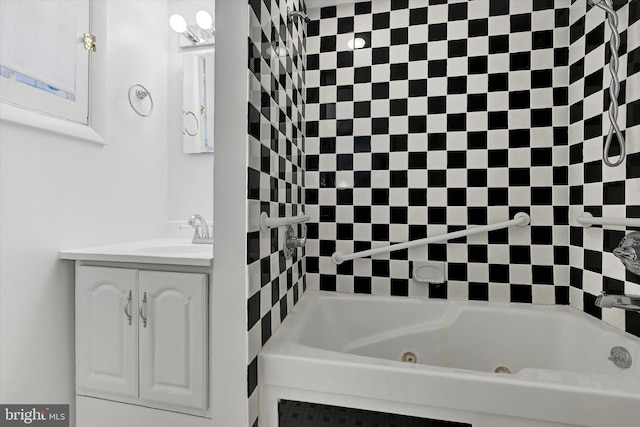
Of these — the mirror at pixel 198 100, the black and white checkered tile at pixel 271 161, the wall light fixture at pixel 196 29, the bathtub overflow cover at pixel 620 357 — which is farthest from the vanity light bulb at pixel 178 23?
the bathtub overflow cover at pixel 620 357

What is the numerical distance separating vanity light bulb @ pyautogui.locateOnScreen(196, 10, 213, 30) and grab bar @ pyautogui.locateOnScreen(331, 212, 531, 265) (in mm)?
1502

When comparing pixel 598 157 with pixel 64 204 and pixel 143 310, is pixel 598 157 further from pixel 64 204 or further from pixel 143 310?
pixel 64 204

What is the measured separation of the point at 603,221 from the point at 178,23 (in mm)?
2299

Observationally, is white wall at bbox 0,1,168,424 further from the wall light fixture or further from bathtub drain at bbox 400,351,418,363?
bathtub drain at bbox 400,351,418,363

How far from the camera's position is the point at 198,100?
2049mm

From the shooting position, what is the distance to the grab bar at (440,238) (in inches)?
60.2

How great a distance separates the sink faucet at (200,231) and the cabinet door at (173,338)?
21.7 inches

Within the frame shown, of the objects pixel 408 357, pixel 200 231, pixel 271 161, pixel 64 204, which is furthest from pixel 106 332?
pixel 408 357

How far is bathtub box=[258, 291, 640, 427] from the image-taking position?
0.89m

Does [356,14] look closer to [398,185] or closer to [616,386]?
[398,185]

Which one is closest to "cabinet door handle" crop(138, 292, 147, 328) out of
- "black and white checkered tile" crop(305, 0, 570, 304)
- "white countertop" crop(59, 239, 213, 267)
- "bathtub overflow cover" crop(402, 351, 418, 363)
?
"white countertop" crop(59, 239, 213, 267)

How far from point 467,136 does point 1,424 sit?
2.26 meters

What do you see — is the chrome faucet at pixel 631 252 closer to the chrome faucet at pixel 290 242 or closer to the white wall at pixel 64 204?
the chrome faucet at pixel 290 242

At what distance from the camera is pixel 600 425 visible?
86 cm
